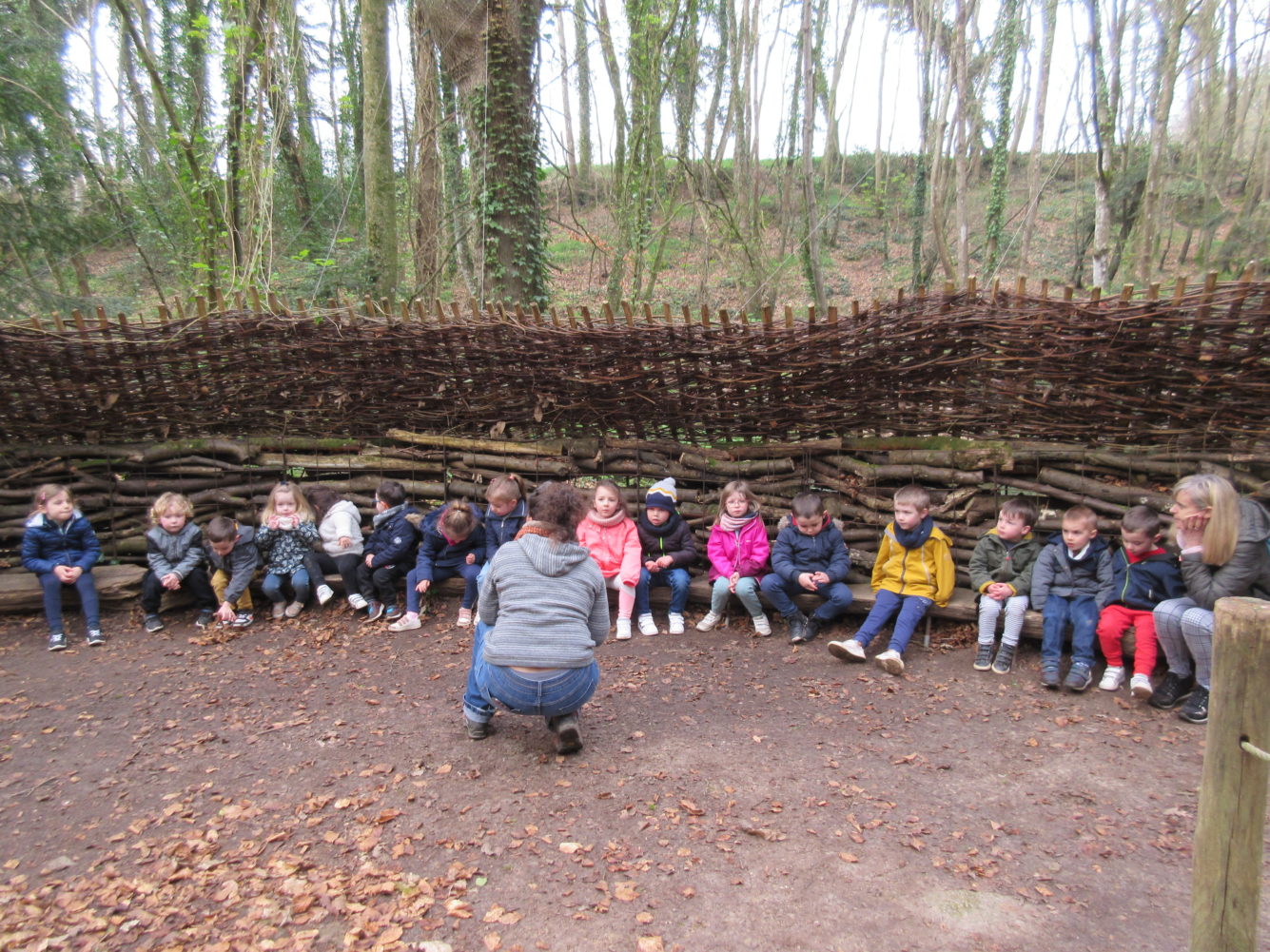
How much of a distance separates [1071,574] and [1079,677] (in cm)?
64

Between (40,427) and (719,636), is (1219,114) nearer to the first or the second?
(719,636)

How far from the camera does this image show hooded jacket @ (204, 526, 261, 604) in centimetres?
599

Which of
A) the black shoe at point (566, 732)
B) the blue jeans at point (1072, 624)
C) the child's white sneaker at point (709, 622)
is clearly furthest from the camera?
the child's white sneaker at point (709, 622)

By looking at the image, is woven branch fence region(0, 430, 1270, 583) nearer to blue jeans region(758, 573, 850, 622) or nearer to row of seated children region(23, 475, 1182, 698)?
row of seated children region(23, 475, 1182, 698)

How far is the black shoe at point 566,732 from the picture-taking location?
3779 millimetres

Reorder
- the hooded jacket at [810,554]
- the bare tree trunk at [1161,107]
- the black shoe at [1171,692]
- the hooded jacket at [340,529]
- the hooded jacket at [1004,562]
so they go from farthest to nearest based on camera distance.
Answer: the bare tree trunk at [1161,107] → the hooded jacket at [340,529] → the hooded jacket at [810,554] → the hooded jacket at [1004,562] → the black shoe at [1171,692]

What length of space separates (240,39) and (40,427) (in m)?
4.60

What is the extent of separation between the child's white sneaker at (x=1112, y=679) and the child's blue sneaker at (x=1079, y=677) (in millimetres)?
78

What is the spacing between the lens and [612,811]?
11.2 feet

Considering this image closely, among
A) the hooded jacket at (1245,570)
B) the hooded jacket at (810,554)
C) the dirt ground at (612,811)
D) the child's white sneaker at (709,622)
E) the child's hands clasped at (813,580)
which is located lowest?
the dirt ground at (612,811)

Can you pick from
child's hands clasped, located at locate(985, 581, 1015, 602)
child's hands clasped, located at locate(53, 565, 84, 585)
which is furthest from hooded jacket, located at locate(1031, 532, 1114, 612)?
child's hands clasped, located at locate(53, 565, 84, 585)

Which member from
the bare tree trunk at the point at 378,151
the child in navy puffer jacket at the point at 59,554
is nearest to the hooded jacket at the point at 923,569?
the child in navy puffer jacket at the point at 59,554

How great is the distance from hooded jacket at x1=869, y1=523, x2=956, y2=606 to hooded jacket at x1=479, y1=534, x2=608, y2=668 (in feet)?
7.80

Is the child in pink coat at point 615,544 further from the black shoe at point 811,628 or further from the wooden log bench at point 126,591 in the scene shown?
the black shoe at point 811,628
